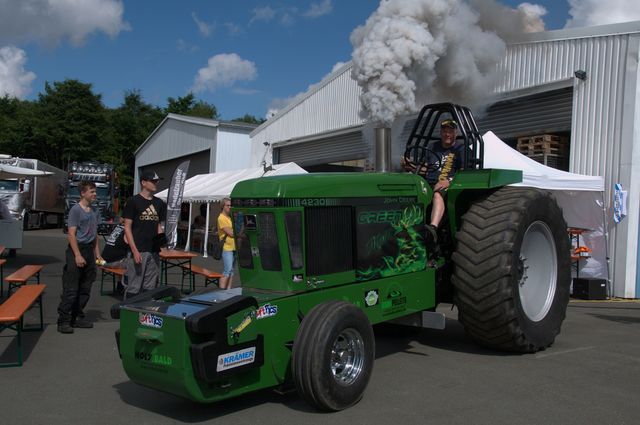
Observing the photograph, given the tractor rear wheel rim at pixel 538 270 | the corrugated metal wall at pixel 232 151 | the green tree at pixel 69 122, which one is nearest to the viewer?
the tractor rear wheel rim at pixel 538 270

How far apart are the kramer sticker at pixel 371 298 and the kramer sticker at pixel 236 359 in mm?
1194

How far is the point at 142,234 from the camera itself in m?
6.54

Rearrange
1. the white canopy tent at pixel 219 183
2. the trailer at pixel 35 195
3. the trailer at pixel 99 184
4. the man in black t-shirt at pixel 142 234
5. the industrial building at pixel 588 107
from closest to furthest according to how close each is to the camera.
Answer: the man in black t-shirt at pixel 142 234 < the industrial building at pixel 588 107 < the white canopy tent at pixel 219 183 < the trailer at pixel 35 195 < the trailer at pixel 99 184

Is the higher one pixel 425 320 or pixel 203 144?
pixel 203 144

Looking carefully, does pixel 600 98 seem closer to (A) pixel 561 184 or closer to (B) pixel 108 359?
(A) pixel 561 184

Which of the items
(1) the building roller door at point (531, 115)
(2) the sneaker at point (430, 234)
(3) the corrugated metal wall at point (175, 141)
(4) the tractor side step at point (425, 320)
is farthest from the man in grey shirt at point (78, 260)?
(3) the corrugated metal wall at point (175, 141)

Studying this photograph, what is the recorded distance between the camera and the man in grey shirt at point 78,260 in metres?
6.65

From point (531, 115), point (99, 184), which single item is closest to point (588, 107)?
point (531, 115)

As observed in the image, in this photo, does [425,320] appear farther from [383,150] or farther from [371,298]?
[383,150]

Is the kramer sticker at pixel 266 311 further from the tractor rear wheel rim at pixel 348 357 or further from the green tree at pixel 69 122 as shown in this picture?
the green tree at pixel 69 122

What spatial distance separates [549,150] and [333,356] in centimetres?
900

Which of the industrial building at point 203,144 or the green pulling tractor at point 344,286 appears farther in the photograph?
the industrial building at point 203,144

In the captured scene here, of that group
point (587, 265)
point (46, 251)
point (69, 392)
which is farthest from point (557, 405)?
point (46, 251)

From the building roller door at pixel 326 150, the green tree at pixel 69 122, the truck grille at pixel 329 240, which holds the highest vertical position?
the green tree at pixel 69 122
